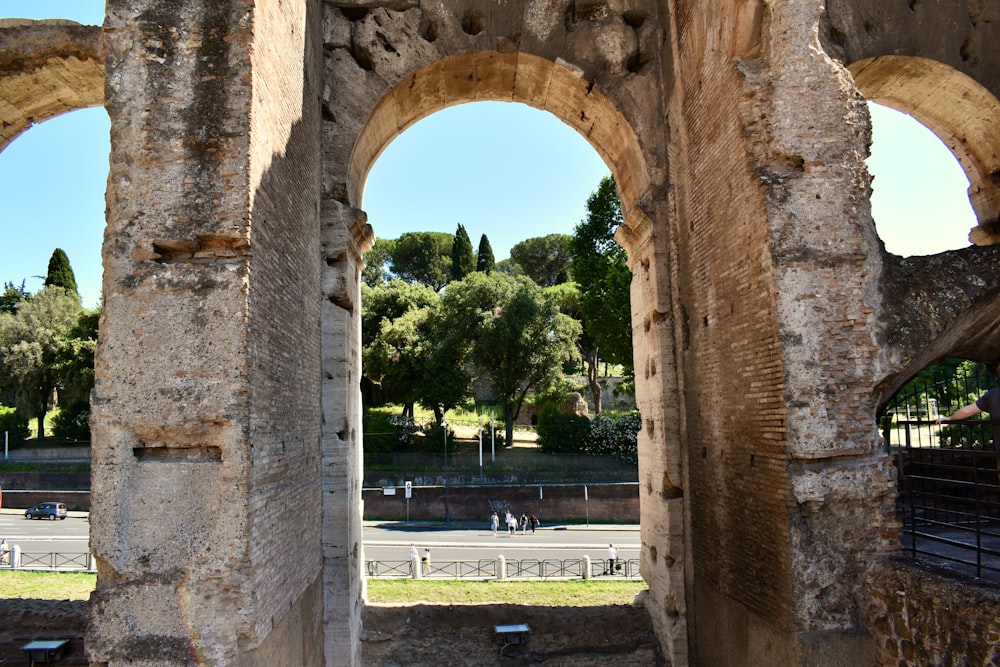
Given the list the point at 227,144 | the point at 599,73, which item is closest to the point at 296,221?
the point at 227,144

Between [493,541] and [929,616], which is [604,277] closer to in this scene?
[493,541]

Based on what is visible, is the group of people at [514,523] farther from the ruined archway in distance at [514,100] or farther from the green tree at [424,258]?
the green tree at [424,258]

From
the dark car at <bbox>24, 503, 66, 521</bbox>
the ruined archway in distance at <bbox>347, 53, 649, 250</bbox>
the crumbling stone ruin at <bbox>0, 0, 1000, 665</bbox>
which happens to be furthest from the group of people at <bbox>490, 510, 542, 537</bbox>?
the dark car at <bbox>24, 503, 66, 521</bbox>

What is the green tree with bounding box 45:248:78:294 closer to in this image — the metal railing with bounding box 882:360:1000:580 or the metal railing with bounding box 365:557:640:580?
the metal railing with bounding box 365:557:640:580

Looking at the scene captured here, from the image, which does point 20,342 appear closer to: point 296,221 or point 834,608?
point 296,221

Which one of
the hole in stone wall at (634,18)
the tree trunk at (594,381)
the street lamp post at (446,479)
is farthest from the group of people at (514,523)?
the hole in stone wall at (634,18)

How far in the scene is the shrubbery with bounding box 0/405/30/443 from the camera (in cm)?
2756

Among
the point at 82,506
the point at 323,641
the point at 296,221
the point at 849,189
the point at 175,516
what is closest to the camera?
the point at 175,516

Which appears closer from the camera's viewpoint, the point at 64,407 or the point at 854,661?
the point at 854,661

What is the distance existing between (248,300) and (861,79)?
6382 millimetres

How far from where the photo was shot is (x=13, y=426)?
27703mm

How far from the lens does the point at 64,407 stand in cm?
2819

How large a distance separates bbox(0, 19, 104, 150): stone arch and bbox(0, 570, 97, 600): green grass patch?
19.9 feet

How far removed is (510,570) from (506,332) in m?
13.1
